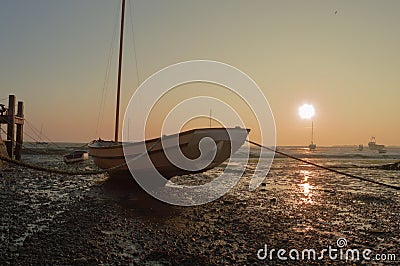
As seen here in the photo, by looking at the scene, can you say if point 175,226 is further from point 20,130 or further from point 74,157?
point 74,157

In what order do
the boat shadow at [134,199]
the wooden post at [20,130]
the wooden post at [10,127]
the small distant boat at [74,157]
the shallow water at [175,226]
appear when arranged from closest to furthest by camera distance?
the shallow water at [175,226] → the boat shadow at [134,199] → the wooden post at [10,127] → the wooden post at [20,130] → the small distant boat at [74,157]

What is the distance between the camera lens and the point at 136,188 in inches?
674

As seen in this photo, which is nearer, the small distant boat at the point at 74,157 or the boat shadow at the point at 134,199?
the boat shadow at the point at 134,199

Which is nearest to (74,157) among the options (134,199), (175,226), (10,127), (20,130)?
(20,130)

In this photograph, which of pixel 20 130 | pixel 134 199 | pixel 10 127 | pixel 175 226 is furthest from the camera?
pixel 20 130

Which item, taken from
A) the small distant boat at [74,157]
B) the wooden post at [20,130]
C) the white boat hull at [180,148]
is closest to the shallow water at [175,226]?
the white boat hull at [180,148]

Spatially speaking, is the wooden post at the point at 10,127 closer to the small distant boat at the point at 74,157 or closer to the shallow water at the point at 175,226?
the shallow water at the point at 175,226

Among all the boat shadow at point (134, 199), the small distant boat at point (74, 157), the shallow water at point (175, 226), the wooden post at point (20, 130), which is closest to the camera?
the shallow water at point (175, 226)

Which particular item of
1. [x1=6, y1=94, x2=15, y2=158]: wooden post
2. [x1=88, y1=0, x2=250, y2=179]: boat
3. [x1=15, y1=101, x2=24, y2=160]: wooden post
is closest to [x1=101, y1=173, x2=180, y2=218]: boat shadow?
[x1=88, y1=0, x2=250, y2=179]: boat

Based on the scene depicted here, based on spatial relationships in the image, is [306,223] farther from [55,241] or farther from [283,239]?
[55,241]

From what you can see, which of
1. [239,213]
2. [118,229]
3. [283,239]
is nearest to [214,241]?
[283,239]

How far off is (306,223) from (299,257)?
3.29 meters

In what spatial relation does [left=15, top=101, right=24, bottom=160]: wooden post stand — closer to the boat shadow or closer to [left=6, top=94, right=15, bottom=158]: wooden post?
[left=6, top=94, right=15, bottom=158]: wooden post

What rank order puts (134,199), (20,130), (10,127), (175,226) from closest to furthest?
(175,226) < (134,199) < (10,127) < (20,130)
